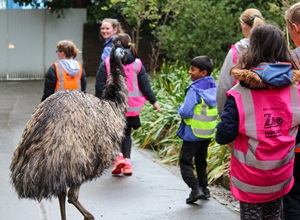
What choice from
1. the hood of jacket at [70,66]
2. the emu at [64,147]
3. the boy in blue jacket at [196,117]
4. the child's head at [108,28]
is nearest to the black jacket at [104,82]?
the hood of jacket at [70,66]

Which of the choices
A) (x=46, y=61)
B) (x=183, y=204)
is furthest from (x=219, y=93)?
(x=46, y=61)

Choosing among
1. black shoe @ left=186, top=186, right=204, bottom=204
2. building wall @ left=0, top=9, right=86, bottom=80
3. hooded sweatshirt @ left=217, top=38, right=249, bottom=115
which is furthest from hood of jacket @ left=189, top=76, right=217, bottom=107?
building wall @ left=0, top=9, right=86, bottom=80

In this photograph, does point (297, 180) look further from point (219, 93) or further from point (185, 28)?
point (185, 28)

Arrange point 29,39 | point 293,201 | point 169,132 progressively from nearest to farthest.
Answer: point 293,201 → point 169,132 → point 29,39

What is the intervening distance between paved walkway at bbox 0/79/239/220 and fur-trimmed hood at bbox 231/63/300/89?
7.44 ft

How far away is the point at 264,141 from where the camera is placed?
4.38m

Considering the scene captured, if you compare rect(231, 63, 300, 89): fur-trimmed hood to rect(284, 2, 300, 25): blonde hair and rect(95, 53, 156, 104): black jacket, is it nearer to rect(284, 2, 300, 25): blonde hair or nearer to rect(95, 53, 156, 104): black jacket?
rect(284, 2, 300, 25): blonde hair

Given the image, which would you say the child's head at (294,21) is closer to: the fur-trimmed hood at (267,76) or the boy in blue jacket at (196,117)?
the fur-trimmed hood at (267,76)

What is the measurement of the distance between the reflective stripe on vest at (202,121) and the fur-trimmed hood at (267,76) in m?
2.13

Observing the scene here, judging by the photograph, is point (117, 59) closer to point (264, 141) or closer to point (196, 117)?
point (196, 117)

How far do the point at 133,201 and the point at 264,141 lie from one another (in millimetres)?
2692

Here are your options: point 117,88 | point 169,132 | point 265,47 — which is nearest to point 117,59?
point 117,88

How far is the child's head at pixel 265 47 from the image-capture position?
4453mm

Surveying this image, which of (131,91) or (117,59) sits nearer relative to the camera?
(117,59)
